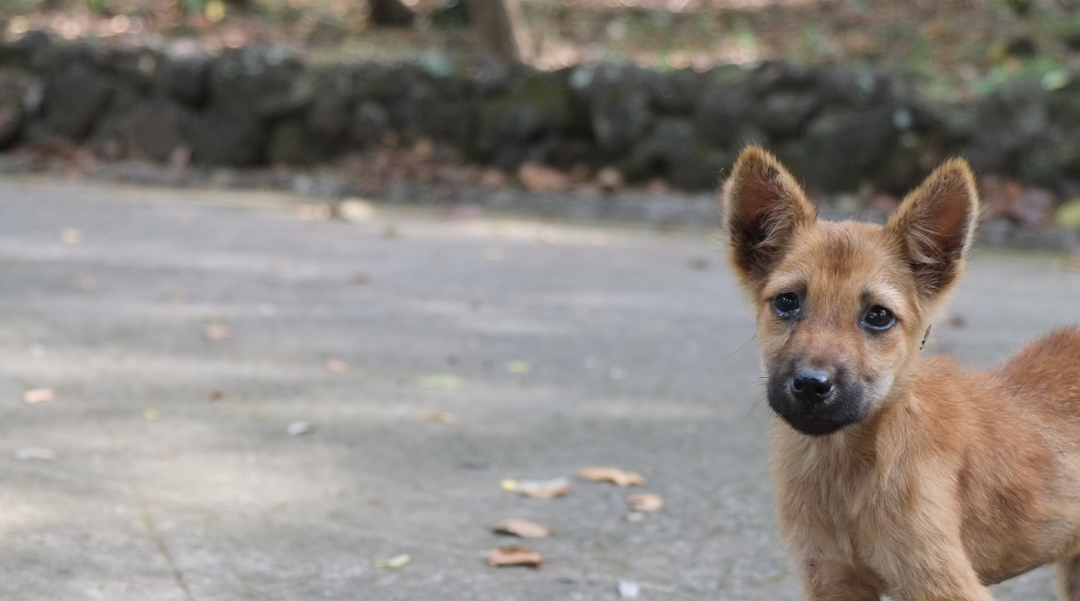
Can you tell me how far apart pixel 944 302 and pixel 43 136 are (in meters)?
13.4

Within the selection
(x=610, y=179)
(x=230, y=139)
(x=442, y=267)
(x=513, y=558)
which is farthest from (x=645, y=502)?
(x=230, y=139)

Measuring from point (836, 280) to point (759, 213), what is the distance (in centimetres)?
43

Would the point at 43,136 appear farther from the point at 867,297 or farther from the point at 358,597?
the point at 867,297

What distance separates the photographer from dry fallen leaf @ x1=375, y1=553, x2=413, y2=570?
381cm

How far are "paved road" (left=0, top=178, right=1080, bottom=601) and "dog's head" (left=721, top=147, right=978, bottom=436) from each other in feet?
2.04

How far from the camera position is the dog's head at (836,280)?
2.89 metres

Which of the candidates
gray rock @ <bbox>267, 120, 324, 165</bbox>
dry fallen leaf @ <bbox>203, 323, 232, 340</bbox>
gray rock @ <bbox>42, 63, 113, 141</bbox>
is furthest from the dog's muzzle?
gray rock @ <bbox>42, 63, 113, 141</bbox>

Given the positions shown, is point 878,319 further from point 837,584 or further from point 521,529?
point 521,529

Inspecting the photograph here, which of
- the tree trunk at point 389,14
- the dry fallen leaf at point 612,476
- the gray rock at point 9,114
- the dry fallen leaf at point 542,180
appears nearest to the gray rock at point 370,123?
the dry fallen leaf at point 542,180

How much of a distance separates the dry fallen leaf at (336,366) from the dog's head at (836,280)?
126 inches

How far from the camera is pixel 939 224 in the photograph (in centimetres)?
320

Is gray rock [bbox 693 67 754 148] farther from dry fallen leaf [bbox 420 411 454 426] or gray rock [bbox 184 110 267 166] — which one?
dry fallen leaf [bbox 420 411 454 426]

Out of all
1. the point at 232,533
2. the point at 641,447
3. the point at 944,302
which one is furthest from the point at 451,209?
the point at 944,302

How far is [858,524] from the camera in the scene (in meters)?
3.00
